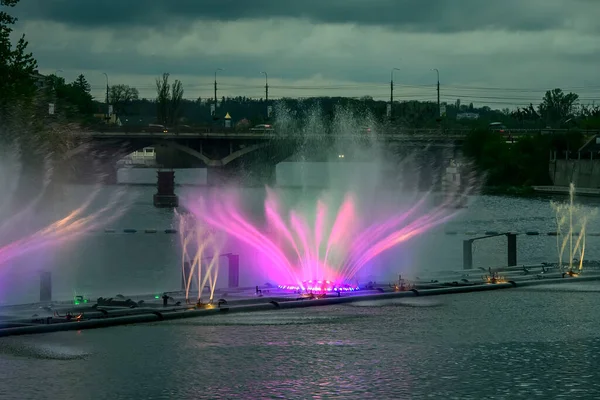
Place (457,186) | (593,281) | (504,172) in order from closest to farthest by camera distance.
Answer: (593,281) < (457,186) < (504,172)

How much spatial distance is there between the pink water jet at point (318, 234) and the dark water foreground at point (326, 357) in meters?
5.85

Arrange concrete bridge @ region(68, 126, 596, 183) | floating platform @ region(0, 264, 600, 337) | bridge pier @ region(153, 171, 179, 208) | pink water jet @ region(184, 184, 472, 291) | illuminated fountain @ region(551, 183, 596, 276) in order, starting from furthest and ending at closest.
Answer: concrete bridge @ region(68, 126, 596, 183)
bridge pier @ region(153, 171, 179, 208)
illuminated fountain @ region(551, 183, 596, 276)
pink water jet @ region(184, 184, 472, 291)
floating platform @ region(0, 264, 600, 337)

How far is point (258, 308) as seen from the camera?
21.5 m

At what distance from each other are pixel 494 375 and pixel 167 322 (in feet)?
24.4

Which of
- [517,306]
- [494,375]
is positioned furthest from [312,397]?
[517,306]

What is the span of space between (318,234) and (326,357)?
31637 millimetres

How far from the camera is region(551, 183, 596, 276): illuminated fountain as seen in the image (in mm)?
33772

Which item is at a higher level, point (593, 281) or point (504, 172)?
point (504, 172)

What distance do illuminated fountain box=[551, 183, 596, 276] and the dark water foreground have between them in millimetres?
10881

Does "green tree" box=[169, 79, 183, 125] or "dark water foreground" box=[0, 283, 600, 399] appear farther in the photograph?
"green tree" box=[169, 79, 183, 125]

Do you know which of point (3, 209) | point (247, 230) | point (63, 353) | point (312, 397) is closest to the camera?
point (312, 397)

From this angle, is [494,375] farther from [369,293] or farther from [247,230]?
[247,230]

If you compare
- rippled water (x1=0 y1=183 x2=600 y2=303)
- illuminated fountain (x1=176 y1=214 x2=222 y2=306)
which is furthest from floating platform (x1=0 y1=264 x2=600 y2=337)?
rippled water (x1=0 y1=183 x2=600 y2=303)

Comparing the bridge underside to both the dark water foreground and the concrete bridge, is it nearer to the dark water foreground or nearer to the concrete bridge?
the concrete bridge
